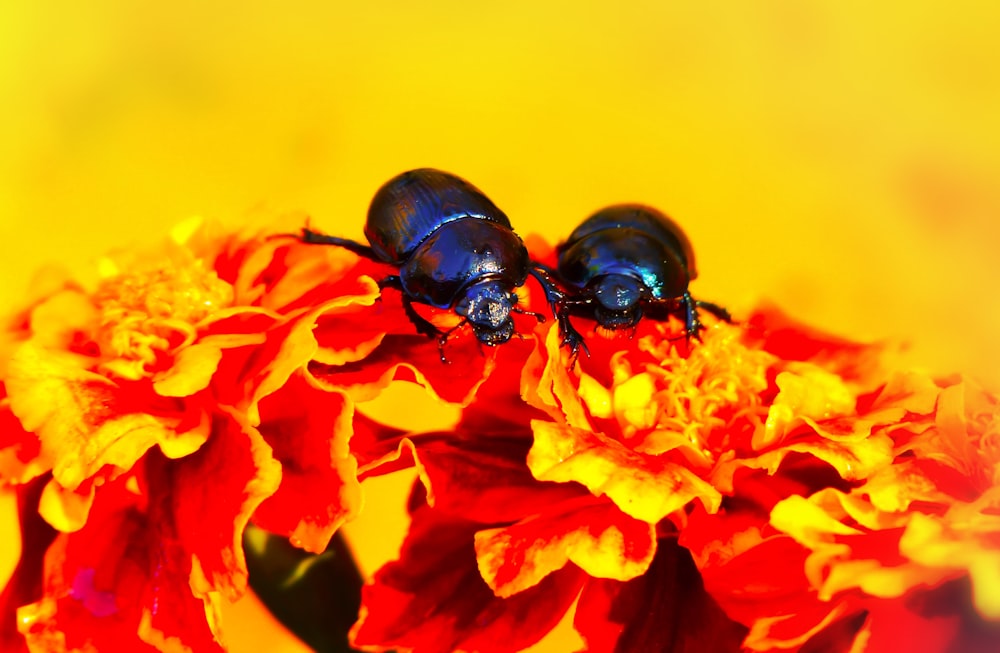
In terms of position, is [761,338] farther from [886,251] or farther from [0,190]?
[0,190]

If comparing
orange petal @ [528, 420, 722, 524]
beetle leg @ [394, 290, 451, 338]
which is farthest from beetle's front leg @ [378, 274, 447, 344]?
orange petal @ [528, 420, 722, 524]

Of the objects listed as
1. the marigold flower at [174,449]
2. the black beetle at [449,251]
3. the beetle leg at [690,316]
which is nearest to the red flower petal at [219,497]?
the marigold flower at [174,449]

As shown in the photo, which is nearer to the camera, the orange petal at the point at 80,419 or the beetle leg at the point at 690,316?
the orange petal at the point at 80,419

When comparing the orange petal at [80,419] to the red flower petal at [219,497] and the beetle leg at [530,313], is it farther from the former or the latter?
the beetle leg at [530,313]

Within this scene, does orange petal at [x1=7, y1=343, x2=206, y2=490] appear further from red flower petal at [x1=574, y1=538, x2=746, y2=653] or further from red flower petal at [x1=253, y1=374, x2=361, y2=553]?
red flower petal at [x1=574, y1=538, x2=746, y2=653]

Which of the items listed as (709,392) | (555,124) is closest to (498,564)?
(709,392)

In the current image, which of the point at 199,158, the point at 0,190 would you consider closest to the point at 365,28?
the point at 199,158

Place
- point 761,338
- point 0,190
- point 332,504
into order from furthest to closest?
1. point 0,190
2. point 761,338
3. point 332,504
